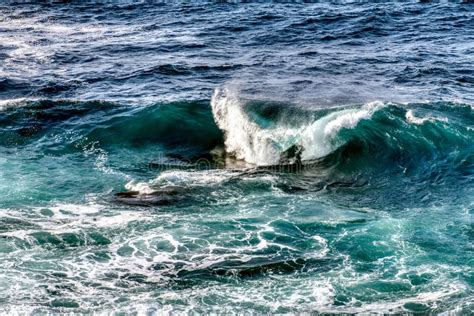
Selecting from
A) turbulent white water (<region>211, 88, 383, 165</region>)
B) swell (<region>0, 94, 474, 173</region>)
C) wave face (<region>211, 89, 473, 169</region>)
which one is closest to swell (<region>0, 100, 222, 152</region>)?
swell (<region>0, 94, 474, 173</region>)

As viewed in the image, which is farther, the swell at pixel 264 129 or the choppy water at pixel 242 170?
the swell at pixel 264 129

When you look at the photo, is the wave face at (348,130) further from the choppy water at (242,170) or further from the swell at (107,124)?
the swell at (107,124)

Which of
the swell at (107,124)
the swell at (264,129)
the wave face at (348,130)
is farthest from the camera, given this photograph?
the swell at (107,124)

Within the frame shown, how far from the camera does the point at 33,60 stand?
31.5 m

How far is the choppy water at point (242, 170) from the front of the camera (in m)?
13.3

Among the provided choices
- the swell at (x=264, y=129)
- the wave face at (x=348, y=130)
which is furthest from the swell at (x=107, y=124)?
the wave face at (x=348, y=130)

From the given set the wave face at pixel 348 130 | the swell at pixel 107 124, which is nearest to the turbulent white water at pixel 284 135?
the wave face at pixel 348 130

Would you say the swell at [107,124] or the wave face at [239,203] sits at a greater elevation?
the swell at [107,124]

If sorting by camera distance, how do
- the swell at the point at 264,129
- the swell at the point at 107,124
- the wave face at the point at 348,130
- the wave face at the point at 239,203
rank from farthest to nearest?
the swell at the point at 107,124 → the wave face at the point at 348,130 → the swell at the point at 264,129 → the wave face at the point at 239,203

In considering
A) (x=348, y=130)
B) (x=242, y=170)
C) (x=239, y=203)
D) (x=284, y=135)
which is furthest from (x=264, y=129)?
(x=239, y=203)

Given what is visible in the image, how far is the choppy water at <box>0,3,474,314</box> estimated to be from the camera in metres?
13.3

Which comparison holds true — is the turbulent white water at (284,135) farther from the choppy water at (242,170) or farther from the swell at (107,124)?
the swell at (107,124)

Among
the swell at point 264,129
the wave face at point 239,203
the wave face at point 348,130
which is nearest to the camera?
the wave face at point 239,203

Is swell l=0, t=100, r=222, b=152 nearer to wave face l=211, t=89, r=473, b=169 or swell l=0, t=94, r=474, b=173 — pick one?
swell l=0, t=94, r=474, b=173
